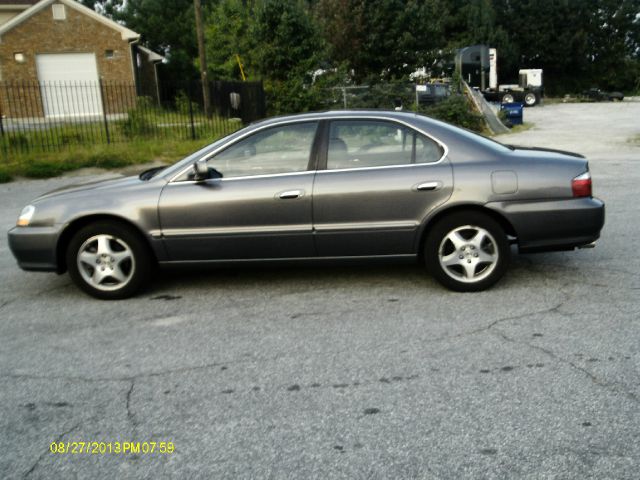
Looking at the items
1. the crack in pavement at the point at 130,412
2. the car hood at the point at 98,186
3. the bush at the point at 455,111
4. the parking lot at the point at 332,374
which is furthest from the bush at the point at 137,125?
the crack in pavement at the point at 130,412

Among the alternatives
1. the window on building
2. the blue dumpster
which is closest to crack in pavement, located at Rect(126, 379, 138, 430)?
the blue dumpster

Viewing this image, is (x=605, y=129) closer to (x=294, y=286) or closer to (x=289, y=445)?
(x=294, y=286)

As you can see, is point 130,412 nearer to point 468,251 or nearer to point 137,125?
point 468,251

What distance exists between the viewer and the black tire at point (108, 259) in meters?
5.48

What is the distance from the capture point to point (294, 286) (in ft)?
19.0

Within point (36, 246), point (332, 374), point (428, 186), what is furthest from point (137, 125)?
point (332, 374)

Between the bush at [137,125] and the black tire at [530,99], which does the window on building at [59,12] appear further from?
the black tire at [530,99]

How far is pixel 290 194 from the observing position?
5348 mm

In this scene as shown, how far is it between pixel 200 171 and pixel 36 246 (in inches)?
59.3

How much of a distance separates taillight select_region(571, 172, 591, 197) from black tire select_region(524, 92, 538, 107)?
4258cm

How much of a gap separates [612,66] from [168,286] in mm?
68973

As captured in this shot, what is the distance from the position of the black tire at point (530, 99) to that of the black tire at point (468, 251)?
42912 mm

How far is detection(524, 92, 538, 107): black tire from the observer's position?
45375 millimetres

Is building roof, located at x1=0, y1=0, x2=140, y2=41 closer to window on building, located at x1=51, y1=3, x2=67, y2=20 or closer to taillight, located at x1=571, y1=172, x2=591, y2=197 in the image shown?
window on building, located at x1=51, y1=3, x2=67, y2=20
